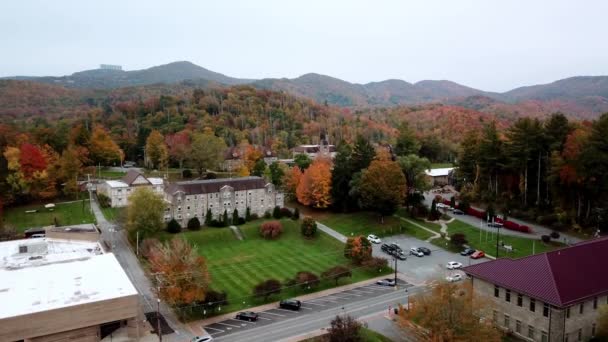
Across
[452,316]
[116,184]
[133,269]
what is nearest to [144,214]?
[133,269]

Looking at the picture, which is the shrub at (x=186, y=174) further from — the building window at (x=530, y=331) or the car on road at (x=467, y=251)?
the building window at (x=530, y=331)

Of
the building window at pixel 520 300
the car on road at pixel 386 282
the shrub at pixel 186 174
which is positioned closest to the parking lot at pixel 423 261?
the car on road at pixel 386 282

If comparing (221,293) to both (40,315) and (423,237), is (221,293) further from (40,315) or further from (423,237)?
(423,237)

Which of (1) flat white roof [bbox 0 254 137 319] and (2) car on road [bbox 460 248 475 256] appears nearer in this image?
(1) flat white roof [bbox 0 254 137 319]

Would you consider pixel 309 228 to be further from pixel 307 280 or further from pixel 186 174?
pixel 186 174

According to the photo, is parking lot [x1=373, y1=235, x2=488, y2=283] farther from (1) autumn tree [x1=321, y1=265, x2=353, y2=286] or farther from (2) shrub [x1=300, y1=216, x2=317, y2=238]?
(2) shrub [x1=300, y1=216, x2=317, y2=238]

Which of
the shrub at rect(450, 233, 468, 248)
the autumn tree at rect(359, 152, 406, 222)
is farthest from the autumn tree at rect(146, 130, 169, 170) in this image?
the shrub at rect(450, 233, 468, 248)

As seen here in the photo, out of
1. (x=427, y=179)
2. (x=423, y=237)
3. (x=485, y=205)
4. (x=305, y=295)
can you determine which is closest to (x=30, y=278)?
(x=305, y=295)
